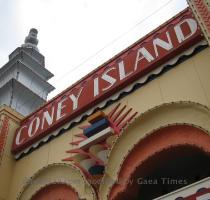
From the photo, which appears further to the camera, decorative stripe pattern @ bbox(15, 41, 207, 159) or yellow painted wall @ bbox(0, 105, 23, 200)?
yellow painted wall @ bbox(0, 105, 23, 200)

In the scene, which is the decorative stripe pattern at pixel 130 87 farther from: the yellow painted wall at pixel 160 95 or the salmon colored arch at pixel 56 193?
the salmon colored arch at pixel 56 193

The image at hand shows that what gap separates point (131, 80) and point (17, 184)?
3.13m

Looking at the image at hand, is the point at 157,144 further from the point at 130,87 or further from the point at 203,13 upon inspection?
the point at 203,13

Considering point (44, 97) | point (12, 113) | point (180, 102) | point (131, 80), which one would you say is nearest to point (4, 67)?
point (44, 97)

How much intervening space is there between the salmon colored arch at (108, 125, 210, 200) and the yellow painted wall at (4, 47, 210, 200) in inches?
19.9

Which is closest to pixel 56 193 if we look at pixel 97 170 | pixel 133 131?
pixel 97 170

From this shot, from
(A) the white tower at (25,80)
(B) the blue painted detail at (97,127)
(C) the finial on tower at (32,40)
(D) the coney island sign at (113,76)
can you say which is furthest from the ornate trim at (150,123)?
(C) the finial on tower at (32,40)

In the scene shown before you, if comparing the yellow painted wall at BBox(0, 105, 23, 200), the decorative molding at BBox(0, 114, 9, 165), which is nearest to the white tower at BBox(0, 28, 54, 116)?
the yellow painted wall at BBox(0, 105, 23, 200)

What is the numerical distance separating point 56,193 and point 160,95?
2.39 m

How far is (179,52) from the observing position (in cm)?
623

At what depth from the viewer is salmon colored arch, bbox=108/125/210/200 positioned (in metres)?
4.97

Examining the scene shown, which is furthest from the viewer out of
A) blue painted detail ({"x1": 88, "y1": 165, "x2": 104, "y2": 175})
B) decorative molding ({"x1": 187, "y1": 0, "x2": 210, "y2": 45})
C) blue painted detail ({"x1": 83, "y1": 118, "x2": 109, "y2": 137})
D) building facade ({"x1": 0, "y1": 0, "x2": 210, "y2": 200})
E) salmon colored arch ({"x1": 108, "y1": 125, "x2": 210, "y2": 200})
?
blue painted detail ({"x1": 83, "y1": 118, "x2": 109, "y2": 137})

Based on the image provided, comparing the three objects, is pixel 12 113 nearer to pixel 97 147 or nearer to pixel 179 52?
pixel 97 147

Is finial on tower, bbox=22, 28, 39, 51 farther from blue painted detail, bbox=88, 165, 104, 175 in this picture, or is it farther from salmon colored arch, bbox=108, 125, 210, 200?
salmon colored arch, bbox=108, 125, 210, 200
